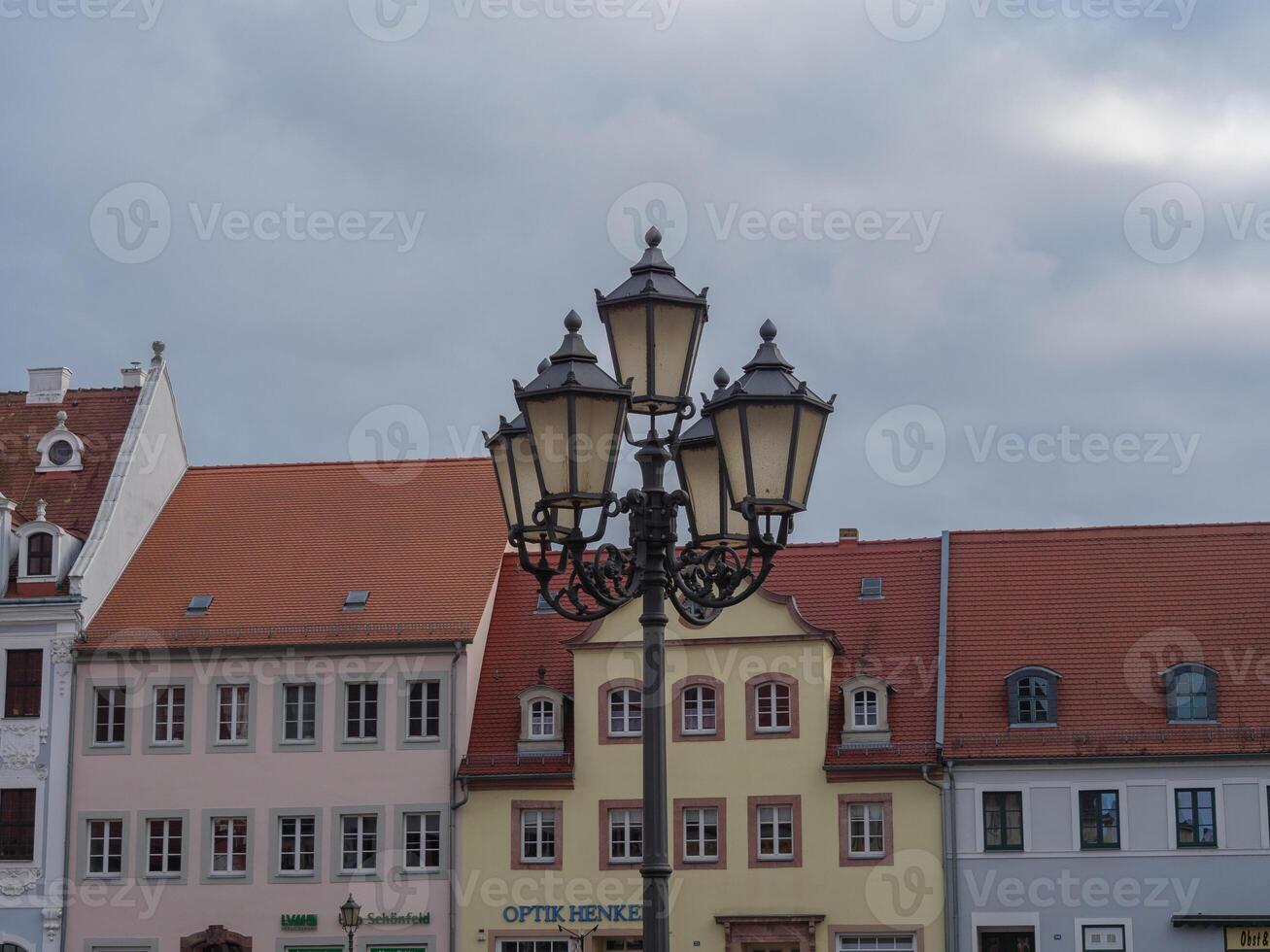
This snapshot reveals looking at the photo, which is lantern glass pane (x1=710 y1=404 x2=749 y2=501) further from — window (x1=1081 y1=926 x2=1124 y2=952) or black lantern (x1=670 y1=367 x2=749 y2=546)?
window (x1=1081 y1=926 x2=1124 y2=952)

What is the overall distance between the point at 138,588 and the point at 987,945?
21818 millimetres

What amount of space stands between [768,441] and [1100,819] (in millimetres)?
32509

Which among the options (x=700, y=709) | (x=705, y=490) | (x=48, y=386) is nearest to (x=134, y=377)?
(x=48, y=386)

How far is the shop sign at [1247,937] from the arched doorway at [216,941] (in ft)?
70.4

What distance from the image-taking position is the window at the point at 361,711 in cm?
4494

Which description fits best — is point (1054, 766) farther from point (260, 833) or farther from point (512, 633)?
point (260, 833)

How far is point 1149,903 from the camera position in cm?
4138

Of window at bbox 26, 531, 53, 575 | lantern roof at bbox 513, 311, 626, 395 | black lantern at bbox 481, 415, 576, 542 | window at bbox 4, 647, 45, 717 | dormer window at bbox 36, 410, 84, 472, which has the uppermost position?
dormer window at bbox 36, 410, 84, 472

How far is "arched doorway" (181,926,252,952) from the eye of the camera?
145 ft

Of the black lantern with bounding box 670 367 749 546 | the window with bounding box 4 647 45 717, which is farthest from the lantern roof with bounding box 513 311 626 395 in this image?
the window with bounding box 4 647 45 717

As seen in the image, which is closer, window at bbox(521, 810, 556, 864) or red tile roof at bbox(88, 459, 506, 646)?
window at bbox(521, 810, 556, 864)

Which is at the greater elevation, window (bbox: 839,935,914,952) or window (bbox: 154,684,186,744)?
window (bbox: 154,684,186,744)

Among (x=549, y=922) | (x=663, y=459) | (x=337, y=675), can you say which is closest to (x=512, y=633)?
(x=337, y=675)

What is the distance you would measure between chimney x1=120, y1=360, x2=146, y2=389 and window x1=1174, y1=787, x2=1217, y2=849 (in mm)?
28221
